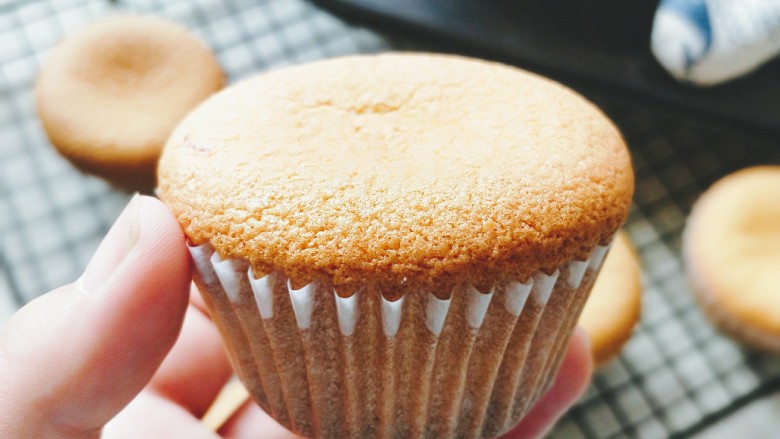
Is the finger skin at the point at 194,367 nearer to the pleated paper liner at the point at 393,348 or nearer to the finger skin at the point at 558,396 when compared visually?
the pleated paper liner at the point at 393,348

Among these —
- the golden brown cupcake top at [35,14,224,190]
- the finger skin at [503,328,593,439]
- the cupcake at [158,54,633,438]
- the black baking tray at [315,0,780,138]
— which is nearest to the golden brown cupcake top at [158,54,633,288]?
the cupcake at [158,54,633,438]

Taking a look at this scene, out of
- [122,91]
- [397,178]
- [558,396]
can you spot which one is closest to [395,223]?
[397,178]

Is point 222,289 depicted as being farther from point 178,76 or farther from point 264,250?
point 178,76

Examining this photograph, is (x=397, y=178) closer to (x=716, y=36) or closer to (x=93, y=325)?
(x=93, y=325)

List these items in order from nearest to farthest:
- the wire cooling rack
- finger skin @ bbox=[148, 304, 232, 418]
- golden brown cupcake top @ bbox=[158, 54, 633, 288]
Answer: golden brown cupcake top @ bbox=[158, 54, 633, 288] → finger skin @ bbox=[148, 304, 232, 418] → the wire cooling rack

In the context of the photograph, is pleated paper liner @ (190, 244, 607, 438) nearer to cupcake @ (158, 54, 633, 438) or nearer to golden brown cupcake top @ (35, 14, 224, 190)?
cupcake @ (158, 54, 633, 438)

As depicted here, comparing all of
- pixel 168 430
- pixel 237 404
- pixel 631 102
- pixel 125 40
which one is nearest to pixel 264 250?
pixel 168 430
